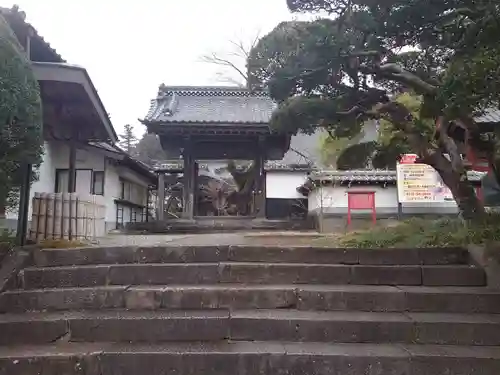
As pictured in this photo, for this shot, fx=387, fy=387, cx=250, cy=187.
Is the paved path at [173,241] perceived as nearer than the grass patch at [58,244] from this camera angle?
No

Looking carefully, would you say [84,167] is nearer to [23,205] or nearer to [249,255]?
[23,205]

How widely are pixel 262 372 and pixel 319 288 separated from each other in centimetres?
116

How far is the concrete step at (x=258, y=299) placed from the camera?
3678mm

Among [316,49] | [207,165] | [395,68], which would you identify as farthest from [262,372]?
[207,165]

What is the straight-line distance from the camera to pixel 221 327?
3.39 meters

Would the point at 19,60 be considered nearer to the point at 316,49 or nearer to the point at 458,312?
the point at 316,49

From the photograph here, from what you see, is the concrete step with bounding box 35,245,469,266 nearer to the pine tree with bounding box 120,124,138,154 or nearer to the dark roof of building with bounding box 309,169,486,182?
the dark roof of building with bounding box 309,169,486,182

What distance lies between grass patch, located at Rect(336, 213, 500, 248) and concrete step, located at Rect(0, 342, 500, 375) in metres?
1.80

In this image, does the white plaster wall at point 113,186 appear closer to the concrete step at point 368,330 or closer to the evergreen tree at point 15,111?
the evergreen tree at point 15,111

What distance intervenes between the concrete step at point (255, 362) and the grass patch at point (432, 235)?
71.0 inches

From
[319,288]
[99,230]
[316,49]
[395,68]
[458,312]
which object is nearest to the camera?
[458,312]

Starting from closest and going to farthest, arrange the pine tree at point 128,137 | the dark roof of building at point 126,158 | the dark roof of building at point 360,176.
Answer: the dark roof of building at point 126,158 < the dark roof of building at point 360,176 < the pine tree at point 128,137

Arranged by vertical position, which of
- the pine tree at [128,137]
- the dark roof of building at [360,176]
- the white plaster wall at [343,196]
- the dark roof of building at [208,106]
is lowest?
the white plaster wall at [343,196]

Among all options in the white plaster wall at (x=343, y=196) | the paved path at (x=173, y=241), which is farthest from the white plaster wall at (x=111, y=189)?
the white plaster wall at (x=343, y=196)
